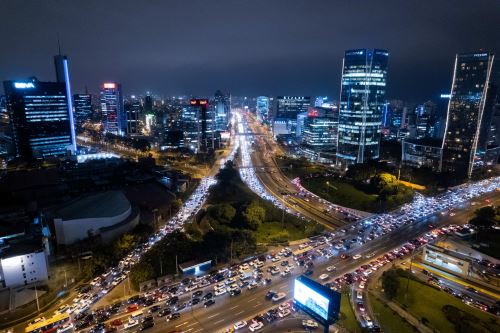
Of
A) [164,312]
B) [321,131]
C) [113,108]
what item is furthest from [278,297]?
[113,108]

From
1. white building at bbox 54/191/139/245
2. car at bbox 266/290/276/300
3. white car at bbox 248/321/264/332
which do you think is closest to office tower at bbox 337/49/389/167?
white building at bbox 54/191/139/245

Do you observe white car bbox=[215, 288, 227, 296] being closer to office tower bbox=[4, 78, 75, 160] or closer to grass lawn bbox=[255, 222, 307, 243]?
grass lawn bbox=[255, 222, 307, 243]

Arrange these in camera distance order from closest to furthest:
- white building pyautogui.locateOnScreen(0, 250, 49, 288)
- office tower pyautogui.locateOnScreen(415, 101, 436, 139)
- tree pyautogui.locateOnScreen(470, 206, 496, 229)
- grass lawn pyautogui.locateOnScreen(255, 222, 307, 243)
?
1. white building pyautogui.locateOnScreen(0, 250, 49, 288)
2. grass lawn pyautogui.locateOnScreen(255, 222, 307, 243)
3. tree pyautogui.locateOnScreen(470, 206, 496, 229)
4. office tower pyautogui.locateOnScreen(415, 101, 436, 139)

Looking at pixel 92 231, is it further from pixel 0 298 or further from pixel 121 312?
pixel 121 312

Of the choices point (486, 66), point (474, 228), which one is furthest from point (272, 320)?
point (486, 66)

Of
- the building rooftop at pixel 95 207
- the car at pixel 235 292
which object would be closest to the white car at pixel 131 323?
the car at pixel 235 292

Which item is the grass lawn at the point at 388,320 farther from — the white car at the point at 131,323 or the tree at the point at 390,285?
the white car at the point at 131,323

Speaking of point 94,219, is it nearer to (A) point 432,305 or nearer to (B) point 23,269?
(B) point 23,269
